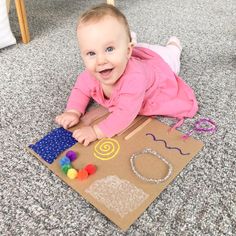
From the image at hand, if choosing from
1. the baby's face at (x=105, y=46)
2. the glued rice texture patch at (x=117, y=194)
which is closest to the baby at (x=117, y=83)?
the baby's face at (x=105, y=46)

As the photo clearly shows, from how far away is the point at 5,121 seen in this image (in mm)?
796

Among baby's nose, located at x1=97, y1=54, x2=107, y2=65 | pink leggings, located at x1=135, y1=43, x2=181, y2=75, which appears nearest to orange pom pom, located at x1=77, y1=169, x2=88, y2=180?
baby's nose, located at x1=97, y1=54, x2=107, y2=65

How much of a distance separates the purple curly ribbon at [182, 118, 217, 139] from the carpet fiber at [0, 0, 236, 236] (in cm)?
1

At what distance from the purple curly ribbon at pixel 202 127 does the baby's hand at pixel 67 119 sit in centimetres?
27

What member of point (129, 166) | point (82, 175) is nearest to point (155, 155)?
point (129, 166)

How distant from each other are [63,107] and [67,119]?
0.09 m

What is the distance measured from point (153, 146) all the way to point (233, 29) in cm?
77

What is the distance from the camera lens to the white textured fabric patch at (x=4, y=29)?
1.08 m

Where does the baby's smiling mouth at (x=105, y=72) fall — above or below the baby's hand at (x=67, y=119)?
above

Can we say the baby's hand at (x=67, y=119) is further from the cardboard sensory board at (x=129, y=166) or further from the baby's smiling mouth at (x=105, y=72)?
the baby's smiling mouth at (x=105, y=72)

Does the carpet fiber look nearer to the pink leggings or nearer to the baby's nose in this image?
the pink leggings

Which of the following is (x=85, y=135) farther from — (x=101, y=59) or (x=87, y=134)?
(x=101, y=59)

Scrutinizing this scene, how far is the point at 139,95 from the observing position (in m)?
0.72

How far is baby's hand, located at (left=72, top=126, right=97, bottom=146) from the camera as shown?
27.8 inches
